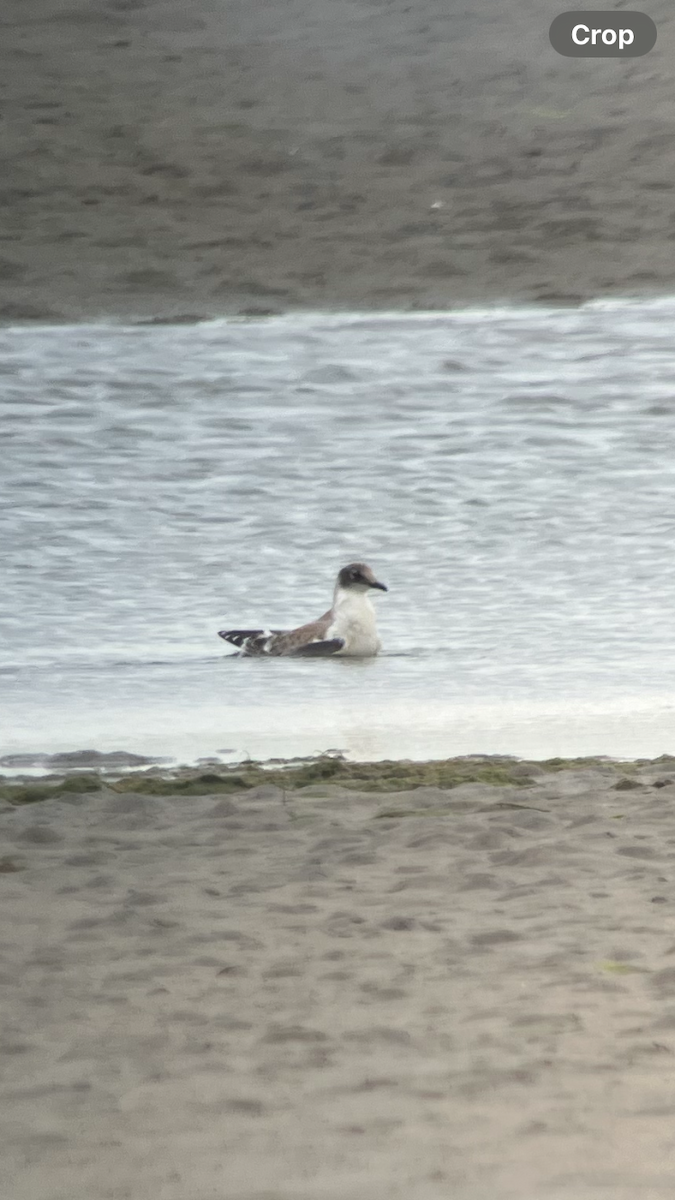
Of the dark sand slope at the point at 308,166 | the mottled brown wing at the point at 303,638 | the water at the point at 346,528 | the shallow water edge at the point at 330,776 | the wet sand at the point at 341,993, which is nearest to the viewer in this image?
the wet sand at the point at 341,993

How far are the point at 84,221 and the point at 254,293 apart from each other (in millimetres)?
1097

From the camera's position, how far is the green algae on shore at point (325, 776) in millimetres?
4680

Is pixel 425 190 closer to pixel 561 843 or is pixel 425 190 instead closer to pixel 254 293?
pixel 254 293

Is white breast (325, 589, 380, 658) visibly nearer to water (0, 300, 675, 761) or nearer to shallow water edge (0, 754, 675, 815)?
water (0, 300, 675, 761)

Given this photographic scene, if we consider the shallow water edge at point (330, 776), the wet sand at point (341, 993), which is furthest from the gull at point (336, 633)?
the wet sand at point (341, 993)

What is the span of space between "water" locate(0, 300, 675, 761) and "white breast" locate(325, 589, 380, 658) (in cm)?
8

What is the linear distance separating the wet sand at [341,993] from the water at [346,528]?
3.77 ft

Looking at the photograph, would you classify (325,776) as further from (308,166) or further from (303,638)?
(308,166)

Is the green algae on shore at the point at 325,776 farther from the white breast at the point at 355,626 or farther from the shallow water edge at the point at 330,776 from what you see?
the white breast at the point at 355,626

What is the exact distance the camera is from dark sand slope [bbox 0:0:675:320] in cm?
973

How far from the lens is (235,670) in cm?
658

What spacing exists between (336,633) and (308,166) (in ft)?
13.7

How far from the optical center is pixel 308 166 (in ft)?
33.6

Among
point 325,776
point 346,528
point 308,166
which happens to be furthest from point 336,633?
point 308,166
